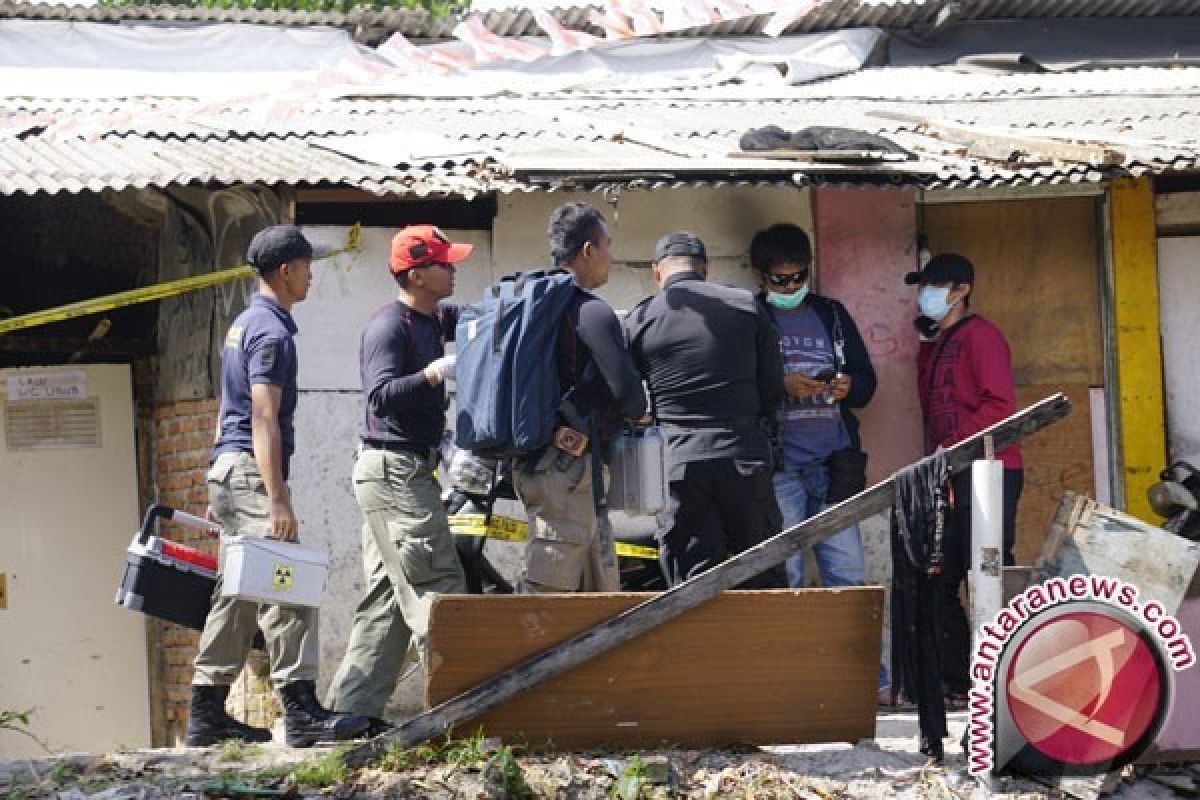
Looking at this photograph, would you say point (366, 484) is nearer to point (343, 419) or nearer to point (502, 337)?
point (502, 337)

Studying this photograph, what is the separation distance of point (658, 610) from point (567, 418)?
84 cm

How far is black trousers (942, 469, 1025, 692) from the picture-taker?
26.6 ft

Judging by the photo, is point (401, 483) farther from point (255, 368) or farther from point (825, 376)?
point (825, 376)

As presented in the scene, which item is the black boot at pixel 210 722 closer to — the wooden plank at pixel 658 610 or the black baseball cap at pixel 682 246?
the wooden plank at pixel 658 610

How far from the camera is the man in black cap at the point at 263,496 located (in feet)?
23.7

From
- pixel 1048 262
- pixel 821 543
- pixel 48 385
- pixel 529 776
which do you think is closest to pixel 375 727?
pixel 529 776

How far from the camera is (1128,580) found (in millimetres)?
6562

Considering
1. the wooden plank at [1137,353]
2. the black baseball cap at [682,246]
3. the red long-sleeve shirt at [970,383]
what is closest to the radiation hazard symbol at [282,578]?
the black baseball cap at [682,246]

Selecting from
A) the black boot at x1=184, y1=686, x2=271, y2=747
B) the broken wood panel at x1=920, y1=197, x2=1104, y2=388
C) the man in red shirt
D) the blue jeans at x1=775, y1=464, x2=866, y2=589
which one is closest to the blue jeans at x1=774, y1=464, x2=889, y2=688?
the blue jeans at x1=775, y1=464, x2=866, y2=589

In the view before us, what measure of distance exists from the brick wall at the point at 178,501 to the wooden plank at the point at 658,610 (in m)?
3.61

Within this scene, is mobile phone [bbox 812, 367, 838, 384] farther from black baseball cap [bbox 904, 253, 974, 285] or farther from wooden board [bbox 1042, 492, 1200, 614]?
wooden board [bbox 1042, 492, 1200, 614]

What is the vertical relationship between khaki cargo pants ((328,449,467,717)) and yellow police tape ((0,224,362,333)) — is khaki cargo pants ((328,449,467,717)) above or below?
below

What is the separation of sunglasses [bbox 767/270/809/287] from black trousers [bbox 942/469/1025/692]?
1.24 metres

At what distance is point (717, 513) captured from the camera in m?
7.72
